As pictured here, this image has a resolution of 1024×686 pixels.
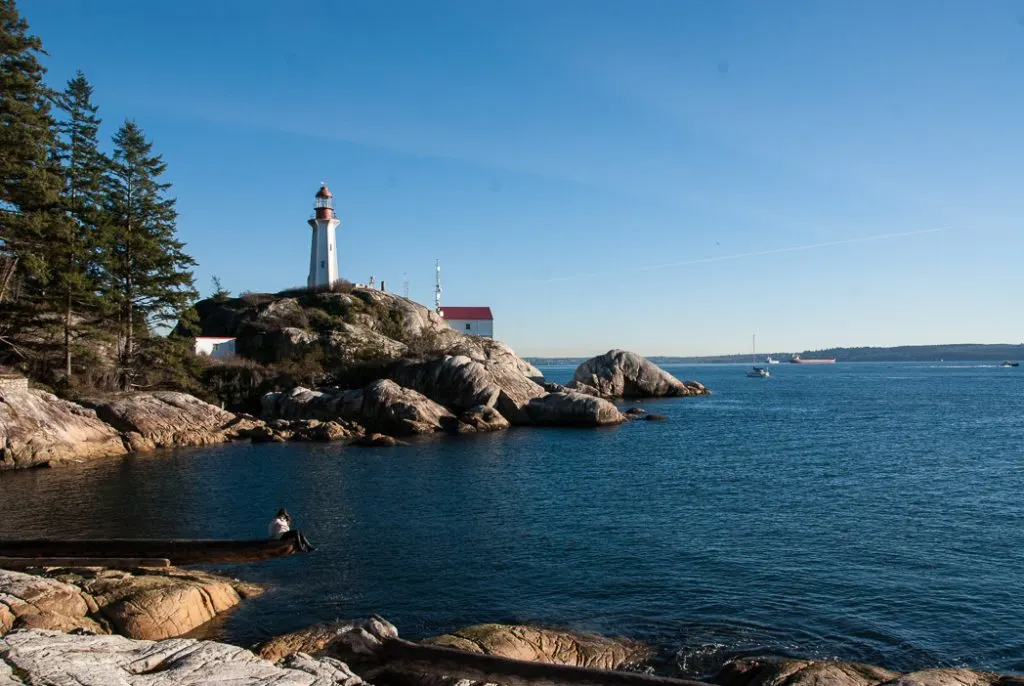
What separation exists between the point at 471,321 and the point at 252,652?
9140 cm

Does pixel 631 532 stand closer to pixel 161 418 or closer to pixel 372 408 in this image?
pixel 372 408

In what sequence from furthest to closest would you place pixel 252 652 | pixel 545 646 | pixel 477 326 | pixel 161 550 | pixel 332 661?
pixel 477 326 → pixel 161 550 → pixel 545 646 → pixel 252 652 → pixel 332 661

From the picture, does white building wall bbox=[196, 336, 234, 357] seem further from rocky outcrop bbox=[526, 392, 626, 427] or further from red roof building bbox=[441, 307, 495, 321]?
red roof building bbox=[441, 307, 495, 321]

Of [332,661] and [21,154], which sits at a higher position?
[21,154]

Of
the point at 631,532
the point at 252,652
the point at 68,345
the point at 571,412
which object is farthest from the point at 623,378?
the point at 252,652

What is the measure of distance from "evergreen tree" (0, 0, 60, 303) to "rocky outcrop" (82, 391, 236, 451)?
9.41 meters

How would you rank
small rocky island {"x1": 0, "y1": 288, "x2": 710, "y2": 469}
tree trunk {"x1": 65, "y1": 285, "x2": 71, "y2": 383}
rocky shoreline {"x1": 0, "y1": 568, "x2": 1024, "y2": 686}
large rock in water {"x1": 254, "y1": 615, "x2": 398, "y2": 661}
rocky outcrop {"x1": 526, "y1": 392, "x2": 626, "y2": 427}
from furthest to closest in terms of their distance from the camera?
rocky outcrop {"x1": 526, "y1": 392, "x2": 626, "y2": 427} → tree trunk {"x1": 65, "y1": 285, "x2": 71, "y2": 383} → small rocky island {"x1": 0, "y1": 288, "x2": 710, "y2": 469} → large rock in water {"x1": 254, "y1": 615, "x2": 398, "y2": 661} → rocky shoreline {"x1": 0, "y1": 568, "x2": 1024, "y2": 686}

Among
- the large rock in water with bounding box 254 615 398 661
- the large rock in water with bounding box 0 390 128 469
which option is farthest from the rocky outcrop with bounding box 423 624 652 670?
the large rock in water with bounding box 0 390 128 469

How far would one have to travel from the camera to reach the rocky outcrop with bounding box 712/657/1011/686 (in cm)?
1228

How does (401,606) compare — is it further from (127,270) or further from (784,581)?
(127,270)

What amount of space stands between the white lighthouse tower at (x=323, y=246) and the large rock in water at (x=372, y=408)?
25.6m

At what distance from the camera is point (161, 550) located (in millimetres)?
21219

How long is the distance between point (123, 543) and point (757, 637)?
1756 centimetres

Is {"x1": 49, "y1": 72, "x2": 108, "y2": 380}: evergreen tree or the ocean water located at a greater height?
{"x1": 49, "y1": 72, "x2": 108, "y2": 380}: evergreen tree
